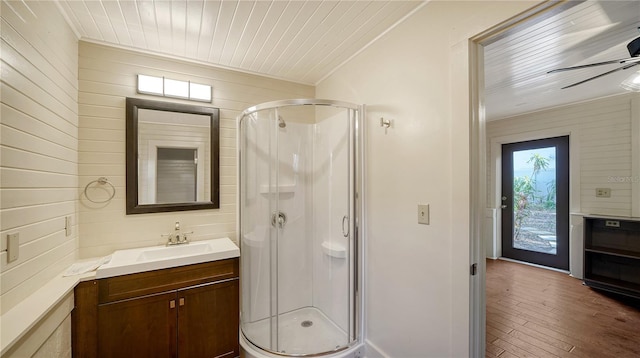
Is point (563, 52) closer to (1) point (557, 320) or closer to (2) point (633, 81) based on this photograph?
(2) point (633, 81)

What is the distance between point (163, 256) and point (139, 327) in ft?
1.68

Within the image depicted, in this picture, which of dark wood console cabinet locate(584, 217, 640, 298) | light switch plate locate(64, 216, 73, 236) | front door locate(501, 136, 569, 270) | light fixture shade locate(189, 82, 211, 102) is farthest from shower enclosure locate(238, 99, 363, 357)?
front door locate(501, 136, 569, 270)

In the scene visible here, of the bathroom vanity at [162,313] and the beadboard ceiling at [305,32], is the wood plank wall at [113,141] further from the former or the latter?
the bathroom vanity at [162,313]

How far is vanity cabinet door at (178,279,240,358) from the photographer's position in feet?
6.11

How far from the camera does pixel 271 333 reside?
2090mm

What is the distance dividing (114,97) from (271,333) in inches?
90.8

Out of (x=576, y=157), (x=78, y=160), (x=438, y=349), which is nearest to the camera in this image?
(x=438, y=349)

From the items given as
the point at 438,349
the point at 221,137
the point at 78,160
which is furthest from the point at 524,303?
the point at 78,160

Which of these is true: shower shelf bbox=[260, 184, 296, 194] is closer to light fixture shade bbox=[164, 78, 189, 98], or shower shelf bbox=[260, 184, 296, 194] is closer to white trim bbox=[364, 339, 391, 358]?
light fixture shade bbox=[164, 78, 189, 98]

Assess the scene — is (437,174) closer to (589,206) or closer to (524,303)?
(524,303)

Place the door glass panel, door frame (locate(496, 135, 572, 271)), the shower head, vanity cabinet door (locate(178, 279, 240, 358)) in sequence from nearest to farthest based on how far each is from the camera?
vanity cabinet door (locate(178, 279, 240, 358)) < the shower head < door frame (locate(496, 135, 572, 271)) < the door glass panel

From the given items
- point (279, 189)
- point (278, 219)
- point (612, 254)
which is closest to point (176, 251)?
point (278, 219)

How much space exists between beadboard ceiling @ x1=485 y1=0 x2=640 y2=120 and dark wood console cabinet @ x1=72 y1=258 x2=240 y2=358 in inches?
A: 96.3

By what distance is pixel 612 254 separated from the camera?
317 cm
